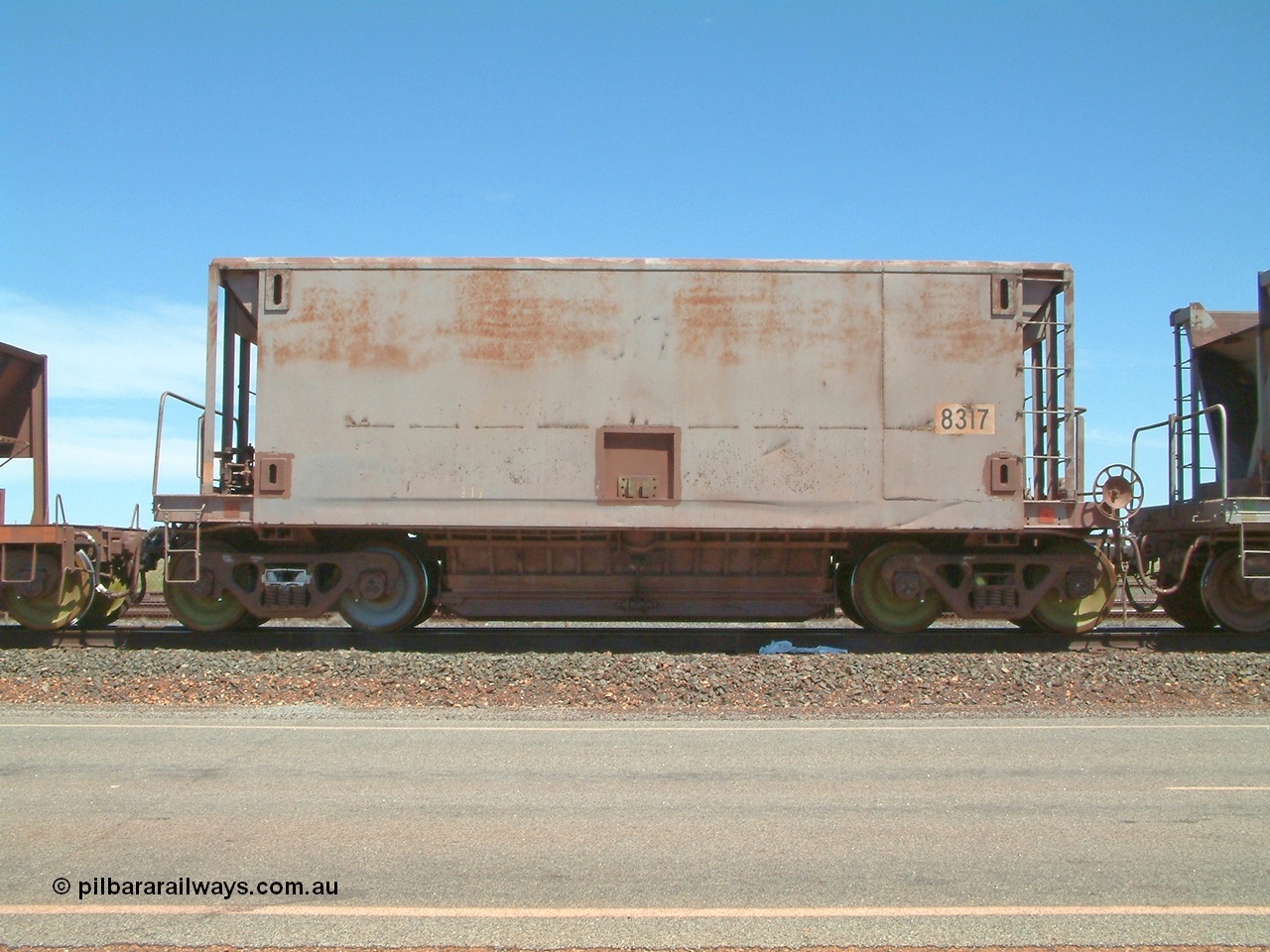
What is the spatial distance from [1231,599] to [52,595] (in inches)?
495

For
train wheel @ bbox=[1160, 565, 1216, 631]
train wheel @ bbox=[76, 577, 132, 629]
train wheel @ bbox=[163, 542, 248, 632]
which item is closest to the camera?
train wheel @ bbox=[163, 542, 248, 632]

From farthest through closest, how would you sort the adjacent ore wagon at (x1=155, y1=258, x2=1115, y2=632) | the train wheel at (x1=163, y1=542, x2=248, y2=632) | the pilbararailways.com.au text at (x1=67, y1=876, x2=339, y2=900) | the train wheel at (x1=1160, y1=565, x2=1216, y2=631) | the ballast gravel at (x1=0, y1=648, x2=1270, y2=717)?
the train wheel at (x1=1160, y1=565, x2=1216, y2=631), the train wheel at (x1=163, y1=542, x2=248, y2=632), the adjacent ore wagon at (x1=155, y1=258, x2=1115, y2=632), the ballast gravel at (x1=0, y1=648, x2=1270, y2=717), the pilbararailways.com.au text at (x1=67, y1=876, x2=339, y2=900)

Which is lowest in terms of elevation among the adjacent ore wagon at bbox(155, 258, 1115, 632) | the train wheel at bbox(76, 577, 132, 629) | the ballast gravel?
the ballast gravel

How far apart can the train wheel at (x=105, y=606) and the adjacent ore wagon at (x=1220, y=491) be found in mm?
11429

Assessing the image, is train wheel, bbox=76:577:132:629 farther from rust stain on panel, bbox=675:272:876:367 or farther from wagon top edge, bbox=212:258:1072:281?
rust stain on panel, bbox=675:272:876:367

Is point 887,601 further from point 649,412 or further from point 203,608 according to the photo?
point 203,608

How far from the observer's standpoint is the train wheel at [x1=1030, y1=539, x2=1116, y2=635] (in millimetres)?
11477

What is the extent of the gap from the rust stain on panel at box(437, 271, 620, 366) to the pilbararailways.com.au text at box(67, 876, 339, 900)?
24.2ft

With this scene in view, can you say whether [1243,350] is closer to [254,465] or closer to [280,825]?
[254,465]

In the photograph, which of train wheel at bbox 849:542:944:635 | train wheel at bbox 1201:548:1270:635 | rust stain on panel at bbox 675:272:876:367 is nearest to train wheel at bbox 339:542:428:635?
rust stain on panel at bbox 675:272:876:367

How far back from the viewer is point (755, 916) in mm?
4031

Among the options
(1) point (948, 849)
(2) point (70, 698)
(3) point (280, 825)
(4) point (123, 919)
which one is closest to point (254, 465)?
(2) point (70, 698)

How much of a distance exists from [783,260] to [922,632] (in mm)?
4169

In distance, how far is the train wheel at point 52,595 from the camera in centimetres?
1123
